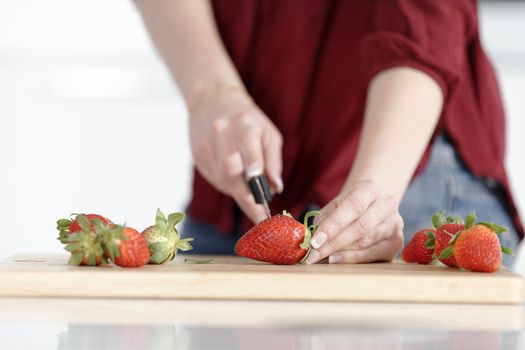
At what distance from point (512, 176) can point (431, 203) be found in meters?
1.37

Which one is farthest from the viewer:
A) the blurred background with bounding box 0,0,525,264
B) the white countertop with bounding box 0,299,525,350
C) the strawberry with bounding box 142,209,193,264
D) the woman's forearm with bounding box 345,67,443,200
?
the blurred background with bounding box 0,0,525,264

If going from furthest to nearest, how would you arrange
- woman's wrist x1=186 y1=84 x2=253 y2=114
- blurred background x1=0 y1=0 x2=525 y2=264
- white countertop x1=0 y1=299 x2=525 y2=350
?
blurred background x1=0 y1=0 x2=525 y2=264 → woman's wrist x1=186 y1=84 x2=253 y2=114 → white countertop x1=0 y1=299 x2=525 y2=350

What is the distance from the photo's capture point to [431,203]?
142 centimetres

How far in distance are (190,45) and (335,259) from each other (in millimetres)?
513

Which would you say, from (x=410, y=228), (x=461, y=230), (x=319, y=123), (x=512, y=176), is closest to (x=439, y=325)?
(x=461, y=230)

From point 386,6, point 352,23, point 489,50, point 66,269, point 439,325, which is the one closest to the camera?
point 439,325

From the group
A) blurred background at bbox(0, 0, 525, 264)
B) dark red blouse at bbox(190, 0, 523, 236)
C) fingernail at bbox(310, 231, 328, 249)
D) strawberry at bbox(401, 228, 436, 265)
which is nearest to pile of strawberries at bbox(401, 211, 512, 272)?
strawberry at bbox(401, 228, 436, 265)

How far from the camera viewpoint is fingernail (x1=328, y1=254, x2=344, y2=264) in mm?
1089

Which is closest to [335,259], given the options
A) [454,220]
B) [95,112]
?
[454,220]

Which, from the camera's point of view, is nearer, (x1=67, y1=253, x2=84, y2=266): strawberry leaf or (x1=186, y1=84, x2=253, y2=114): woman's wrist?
(x1=67, y1=253, x2=84, y2=266): strawberry leaf

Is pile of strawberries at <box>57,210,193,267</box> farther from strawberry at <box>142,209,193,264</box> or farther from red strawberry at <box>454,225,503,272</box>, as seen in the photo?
red strawberry at <box>454,225,503,272</box>

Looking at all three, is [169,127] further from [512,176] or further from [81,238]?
[81,238]

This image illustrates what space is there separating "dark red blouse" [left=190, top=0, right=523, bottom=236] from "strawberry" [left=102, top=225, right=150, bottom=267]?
55cm

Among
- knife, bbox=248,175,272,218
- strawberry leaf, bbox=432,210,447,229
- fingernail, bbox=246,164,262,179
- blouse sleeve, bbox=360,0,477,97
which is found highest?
blouse sleeve, bbox=360,0,477,97
